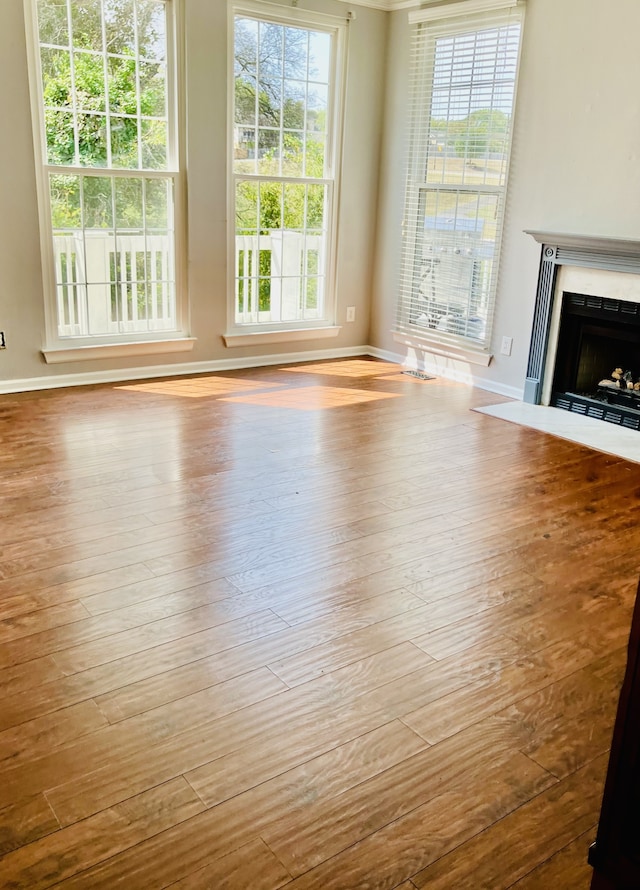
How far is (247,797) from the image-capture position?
1755mm

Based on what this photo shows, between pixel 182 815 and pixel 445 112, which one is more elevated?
pixel 445 112

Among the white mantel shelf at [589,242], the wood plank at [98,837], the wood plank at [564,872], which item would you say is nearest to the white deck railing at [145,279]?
the white mantel shelf at [589,242]

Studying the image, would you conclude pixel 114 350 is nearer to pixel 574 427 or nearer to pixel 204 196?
pixel 204 196

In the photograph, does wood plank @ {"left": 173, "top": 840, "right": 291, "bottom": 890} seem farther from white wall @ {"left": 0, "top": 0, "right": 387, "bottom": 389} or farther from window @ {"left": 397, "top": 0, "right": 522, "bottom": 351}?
window @ {"left": 397, "top": 0, "right": 522, "bottom": 351}

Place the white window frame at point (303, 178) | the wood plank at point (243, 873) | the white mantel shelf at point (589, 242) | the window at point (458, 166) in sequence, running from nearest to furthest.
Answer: the wood plank at point (243, 873), the white mantel shelf at point (589, 242), the window at point (458, 166), the white window frame at point (303, 178)

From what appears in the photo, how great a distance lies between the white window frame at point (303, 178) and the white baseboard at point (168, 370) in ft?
0.46

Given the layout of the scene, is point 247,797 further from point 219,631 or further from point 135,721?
point 219,631

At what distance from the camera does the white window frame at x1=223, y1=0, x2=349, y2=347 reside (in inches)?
205

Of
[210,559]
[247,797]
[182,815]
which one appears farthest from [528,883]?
[210,559]

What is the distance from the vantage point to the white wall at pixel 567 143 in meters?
4.32

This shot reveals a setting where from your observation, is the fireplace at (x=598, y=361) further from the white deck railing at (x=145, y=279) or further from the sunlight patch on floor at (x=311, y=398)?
the white deck railing at (x=145, y=279)

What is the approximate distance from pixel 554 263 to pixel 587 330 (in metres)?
0.46

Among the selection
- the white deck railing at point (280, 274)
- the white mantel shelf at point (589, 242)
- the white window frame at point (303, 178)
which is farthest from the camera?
the white deck railing at point (280, 274)

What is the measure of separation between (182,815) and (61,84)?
433cm
